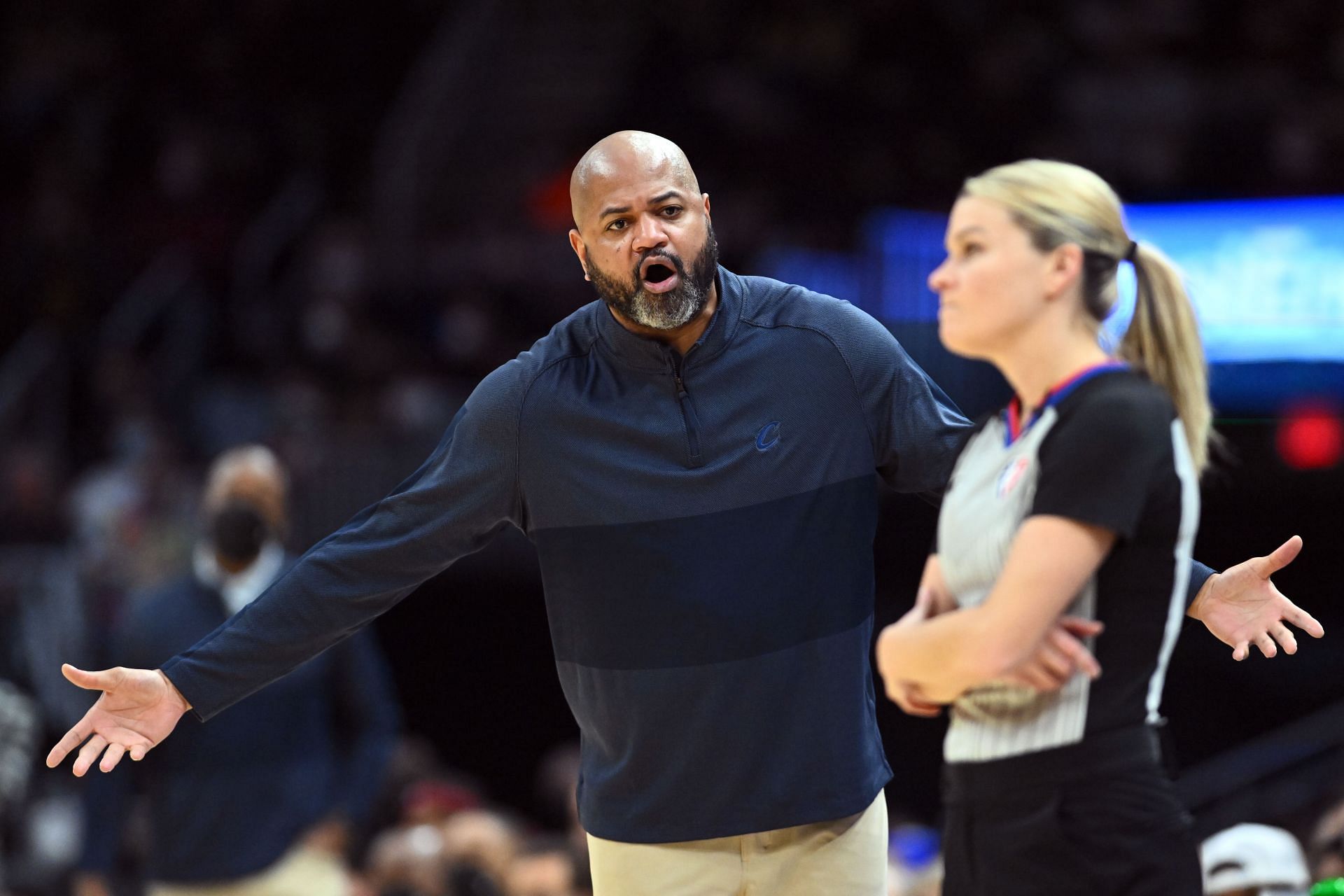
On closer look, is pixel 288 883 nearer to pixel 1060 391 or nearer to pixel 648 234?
pixel 648 234

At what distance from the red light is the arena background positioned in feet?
0.07

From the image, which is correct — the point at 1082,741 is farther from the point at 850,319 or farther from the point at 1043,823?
the point at 850,319

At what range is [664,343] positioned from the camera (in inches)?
134

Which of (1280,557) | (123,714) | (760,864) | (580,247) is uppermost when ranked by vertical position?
(580,247)


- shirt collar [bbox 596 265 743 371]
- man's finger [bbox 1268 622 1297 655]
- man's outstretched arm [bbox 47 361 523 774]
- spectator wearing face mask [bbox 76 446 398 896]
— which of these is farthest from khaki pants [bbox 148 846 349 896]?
man's finger [bbox 1268 622 1297 655]

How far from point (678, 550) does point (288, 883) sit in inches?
111

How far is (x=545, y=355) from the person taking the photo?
3.51m

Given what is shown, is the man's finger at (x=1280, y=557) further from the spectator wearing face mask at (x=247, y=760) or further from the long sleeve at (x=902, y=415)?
the spectator wearing face mask at (x=247, y=760)

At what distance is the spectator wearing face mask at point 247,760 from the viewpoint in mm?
5391

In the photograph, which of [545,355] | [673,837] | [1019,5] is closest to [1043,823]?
[673,837]

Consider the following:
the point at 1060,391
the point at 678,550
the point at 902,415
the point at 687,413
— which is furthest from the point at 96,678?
the point at 1060,391

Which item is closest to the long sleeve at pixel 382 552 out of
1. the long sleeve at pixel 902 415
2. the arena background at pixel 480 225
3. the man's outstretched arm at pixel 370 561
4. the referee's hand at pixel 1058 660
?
the man's outstretched arm at pixel 370 561

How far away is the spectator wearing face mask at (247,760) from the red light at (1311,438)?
218 inches

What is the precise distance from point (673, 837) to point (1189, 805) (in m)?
6.50
